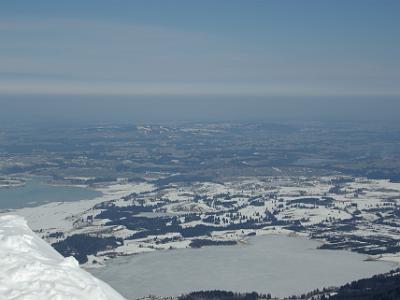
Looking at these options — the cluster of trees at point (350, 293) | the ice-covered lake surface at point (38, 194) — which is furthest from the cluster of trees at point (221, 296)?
the ice-covered lake surface at point (38, 194)

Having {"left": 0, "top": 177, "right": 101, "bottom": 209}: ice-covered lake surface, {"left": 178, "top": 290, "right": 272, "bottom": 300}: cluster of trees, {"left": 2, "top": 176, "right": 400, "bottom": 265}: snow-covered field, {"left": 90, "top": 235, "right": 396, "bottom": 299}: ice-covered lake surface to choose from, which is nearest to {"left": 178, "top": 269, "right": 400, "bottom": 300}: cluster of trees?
{"left": 178, "top": 290, "right": 272, "bottom": 300}: cluster of trees

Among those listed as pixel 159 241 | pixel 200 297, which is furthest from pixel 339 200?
pixel 200 297

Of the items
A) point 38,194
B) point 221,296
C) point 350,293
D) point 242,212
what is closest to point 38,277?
point 221,296

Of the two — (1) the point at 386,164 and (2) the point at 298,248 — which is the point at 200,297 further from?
(1) the point at 386,164

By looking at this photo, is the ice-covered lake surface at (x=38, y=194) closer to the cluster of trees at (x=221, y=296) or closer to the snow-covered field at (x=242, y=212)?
the snow-covered field at (x=242, y=212)

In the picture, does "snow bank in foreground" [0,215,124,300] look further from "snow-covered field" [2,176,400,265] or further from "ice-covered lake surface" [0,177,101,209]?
"ice-covered lake surface" [0,177,101,209]

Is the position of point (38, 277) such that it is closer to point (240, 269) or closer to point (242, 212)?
point (240, 269)
